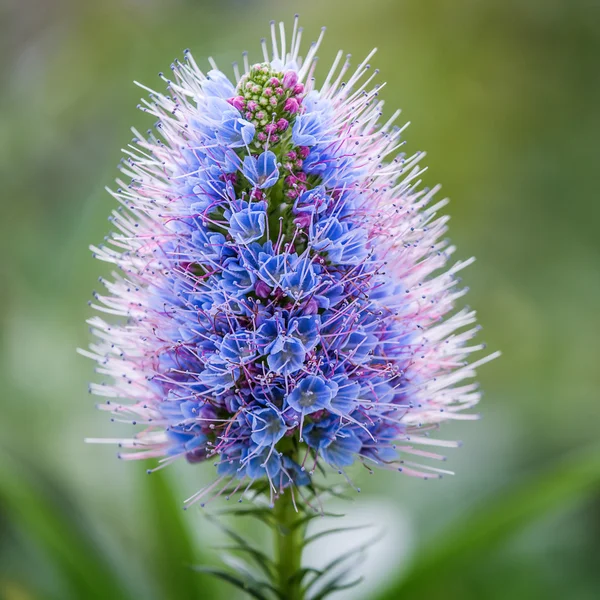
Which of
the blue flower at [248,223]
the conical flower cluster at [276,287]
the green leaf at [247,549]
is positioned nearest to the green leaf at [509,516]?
the conical flower cluster at [276,287]

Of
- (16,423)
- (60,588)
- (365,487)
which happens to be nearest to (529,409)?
(365,487)

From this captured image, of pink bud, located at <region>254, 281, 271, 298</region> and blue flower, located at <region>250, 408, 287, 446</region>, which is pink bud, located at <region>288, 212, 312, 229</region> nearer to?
pink bud, located at <region>254, 281, 271, 298</region>

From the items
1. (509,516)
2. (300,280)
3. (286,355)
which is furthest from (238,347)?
(509,516)

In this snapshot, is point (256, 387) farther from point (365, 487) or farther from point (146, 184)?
point (365, 487)

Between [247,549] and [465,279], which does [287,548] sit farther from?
[465,279]

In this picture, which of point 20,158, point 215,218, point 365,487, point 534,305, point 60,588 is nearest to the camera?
point 215,218
